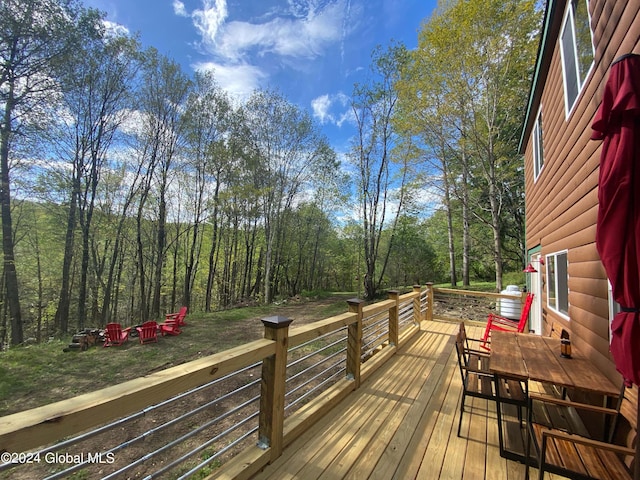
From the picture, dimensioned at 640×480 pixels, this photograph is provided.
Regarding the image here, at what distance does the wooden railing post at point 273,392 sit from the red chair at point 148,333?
24.3ft

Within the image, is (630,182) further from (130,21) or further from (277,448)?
(130,21)

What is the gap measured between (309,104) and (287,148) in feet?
8.75

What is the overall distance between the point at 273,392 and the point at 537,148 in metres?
6.24

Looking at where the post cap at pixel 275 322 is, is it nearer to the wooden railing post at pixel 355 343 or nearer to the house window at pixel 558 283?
the wooden railing post at pixel 355 343

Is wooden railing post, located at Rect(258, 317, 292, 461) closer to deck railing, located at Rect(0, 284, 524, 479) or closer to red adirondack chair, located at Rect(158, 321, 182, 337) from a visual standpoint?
deck railing, located at Rect(0, 284, 524, 479)

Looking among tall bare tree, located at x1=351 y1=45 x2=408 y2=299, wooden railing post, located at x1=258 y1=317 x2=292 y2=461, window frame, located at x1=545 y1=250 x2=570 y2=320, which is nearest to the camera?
wooden railing post, located at x1=258 y1=317 x2=292 y2=461

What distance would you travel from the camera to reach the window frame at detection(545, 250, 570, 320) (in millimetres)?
3305

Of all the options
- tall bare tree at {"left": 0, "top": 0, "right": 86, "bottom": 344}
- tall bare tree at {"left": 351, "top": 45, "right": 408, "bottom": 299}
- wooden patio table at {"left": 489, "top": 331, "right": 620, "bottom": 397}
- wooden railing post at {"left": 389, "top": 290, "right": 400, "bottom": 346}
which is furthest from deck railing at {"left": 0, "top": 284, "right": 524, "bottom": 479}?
tall bare tree at {"left": 0, "top": 0, "right": 86, "bottom": 344}

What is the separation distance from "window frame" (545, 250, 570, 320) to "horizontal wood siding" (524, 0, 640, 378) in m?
0.09

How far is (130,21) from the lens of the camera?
9969mm

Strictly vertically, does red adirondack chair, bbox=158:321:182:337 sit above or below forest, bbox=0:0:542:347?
below

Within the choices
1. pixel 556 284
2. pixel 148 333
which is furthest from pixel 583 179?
pixel 148 333

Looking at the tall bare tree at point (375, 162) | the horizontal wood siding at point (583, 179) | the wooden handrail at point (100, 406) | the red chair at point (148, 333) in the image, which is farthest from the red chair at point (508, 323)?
the red chair at point (148, 333)

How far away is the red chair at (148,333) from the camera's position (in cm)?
772
